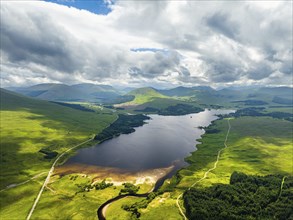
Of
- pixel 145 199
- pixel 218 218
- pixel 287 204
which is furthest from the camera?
pixel 145 199

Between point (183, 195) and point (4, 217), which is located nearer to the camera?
point (4, 217)

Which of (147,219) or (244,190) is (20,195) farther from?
(244,190)

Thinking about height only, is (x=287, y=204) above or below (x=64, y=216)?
above

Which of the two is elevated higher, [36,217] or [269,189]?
[269,189]

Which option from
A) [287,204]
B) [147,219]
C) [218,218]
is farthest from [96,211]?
[287,204]

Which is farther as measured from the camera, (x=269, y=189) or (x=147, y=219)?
(x=269, y=189)

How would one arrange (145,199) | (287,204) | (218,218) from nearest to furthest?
(218,218) → (287,204) → (145,199)

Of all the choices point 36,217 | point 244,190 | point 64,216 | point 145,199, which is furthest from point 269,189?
point 36,217

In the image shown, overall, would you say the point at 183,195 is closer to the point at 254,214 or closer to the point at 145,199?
the point at 145,199
